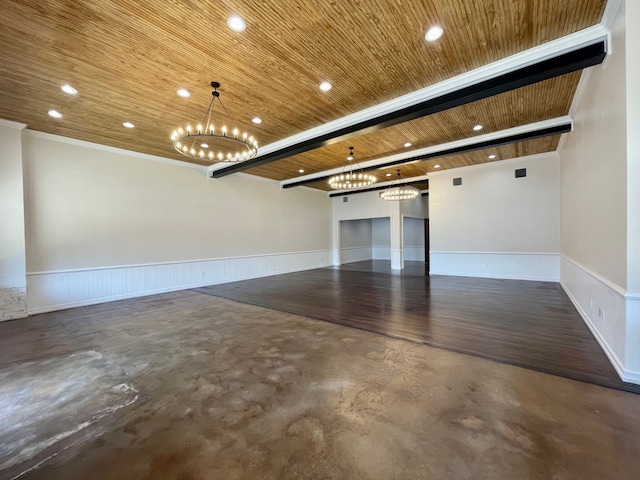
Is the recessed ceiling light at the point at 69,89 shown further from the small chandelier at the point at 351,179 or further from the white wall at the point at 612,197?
the white wall at the point at 612,197

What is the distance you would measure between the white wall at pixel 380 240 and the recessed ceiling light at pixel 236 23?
43.9ft

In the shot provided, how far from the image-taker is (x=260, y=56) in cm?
328

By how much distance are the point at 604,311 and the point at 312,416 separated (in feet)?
12.1

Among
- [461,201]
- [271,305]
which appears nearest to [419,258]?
[461,201]

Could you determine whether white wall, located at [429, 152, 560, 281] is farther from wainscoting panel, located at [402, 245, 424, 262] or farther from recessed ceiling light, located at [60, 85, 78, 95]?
recessed ceiling light, located at [60, 85, 78, 95]

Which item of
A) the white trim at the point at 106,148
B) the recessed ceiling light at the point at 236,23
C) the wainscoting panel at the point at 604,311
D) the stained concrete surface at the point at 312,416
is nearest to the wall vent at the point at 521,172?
the wainscoting panel at the point at 604,311

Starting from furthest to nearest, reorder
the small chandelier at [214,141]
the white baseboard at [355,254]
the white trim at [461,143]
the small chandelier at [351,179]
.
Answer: the white baseboard at [355,254] → the small chandelier at [351,179] → the white trim at [461,143] → the small chandelier at [214,141]

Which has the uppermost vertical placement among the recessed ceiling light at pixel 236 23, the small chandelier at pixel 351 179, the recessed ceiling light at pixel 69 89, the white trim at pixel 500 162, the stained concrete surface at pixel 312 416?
the recessed ceiling light at pixel 69 89

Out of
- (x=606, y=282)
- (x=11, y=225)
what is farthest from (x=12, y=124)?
(x=606, y=282)

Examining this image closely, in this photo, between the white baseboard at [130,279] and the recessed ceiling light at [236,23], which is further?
the white baseboard at [130,279]

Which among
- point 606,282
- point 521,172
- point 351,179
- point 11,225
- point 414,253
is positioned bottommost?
point 414,253

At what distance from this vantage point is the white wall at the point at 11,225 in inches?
193

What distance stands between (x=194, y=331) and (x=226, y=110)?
146 inches

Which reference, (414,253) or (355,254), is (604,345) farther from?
(414,253)
